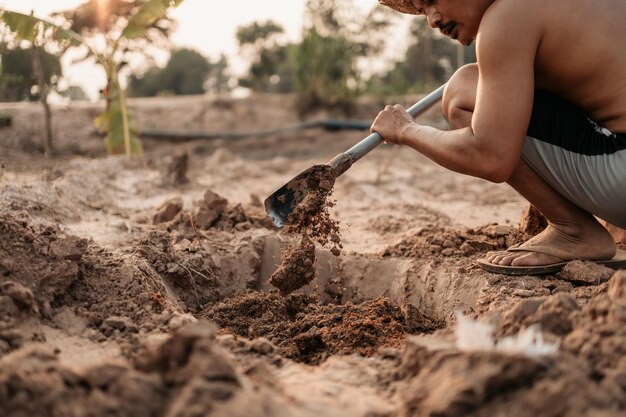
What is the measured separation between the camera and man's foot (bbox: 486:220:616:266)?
8.30 feet

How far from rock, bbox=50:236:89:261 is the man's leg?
1.51m

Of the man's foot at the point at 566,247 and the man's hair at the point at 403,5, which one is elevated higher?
the man's hair at the point at 403,5

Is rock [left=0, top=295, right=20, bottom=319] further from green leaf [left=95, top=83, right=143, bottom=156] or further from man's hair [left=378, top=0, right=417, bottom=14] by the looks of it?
green leaf [left=95, top=83, right=143, bottom=156]

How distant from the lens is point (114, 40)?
21.8 ft

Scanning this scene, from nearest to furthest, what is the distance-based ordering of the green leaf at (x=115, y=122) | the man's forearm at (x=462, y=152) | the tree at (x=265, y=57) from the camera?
the man's forearm at (x=462, y=152) → the green leaf at (x=115, y=122) → the tree at (x=265, y=57)

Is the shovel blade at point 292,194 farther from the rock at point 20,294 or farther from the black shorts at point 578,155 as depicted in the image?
the rock at point 20,294

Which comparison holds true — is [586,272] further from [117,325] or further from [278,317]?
[117,325]

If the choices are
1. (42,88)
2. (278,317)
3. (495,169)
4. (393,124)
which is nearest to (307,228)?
(278,317)

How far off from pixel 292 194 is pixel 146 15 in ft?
12.3

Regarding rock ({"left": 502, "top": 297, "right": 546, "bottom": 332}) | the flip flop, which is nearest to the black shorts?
the flip flop

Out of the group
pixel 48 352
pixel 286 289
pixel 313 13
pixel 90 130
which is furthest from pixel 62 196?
pixel 313 13

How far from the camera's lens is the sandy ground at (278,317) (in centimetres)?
143

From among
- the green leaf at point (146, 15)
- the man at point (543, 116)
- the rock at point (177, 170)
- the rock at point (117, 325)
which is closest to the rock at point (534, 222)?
the man at point (543, 116)

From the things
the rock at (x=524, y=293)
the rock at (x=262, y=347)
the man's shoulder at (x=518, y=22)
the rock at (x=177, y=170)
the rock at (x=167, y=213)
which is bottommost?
the rock at (x=262, y=347)
